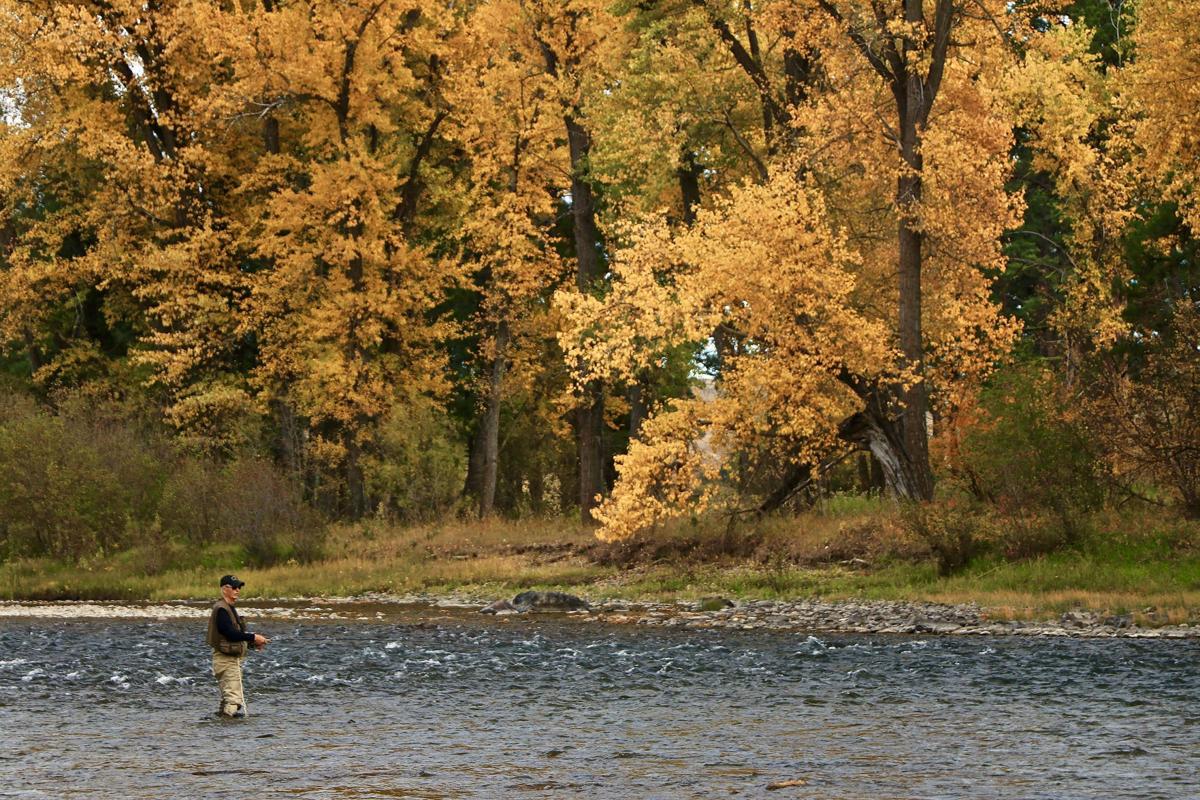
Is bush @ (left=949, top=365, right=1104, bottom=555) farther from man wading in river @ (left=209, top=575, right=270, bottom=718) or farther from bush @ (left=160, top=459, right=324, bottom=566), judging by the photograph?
bush @ (left=160, top=459, right=324, bottom=566)

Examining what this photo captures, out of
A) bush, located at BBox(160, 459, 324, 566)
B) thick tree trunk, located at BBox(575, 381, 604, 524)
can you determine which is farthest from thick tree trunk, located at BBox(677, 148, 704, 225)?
bush, located at BBox(160, 459, 324, 566)

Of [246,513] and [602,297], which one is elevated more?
[602,297]

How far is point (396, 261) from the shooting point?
45531 mm

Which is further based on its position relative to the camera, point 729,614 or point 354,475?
point 354,475

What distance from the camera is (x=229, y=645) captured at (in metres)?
18.0

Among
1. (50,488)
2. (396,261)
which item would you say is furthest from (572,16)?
(50,488)

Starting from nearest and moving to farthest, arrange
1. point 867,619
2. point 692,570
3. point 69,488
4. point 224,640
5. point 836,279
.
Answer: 1. point 224,640
2. point 867,619
3. point 836,279
4. point 692,570
5. point 69,488

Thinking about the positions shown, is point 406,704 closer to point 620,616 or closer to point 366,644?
point 366,644

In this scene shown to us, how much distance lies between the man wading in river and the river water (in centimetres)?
36

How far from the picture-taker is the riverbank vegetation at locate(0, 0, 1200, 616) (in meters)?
31.1

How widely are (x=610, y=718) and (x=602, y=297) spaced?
24303 millimetres

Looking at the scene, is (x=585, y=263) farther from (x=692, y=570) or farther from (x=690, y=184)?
(x=692, y=570)

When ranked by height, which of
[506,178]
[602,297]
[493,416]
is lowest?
[493,416]

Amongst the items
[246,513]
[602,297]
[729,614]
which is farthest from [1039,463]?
[246,513]
